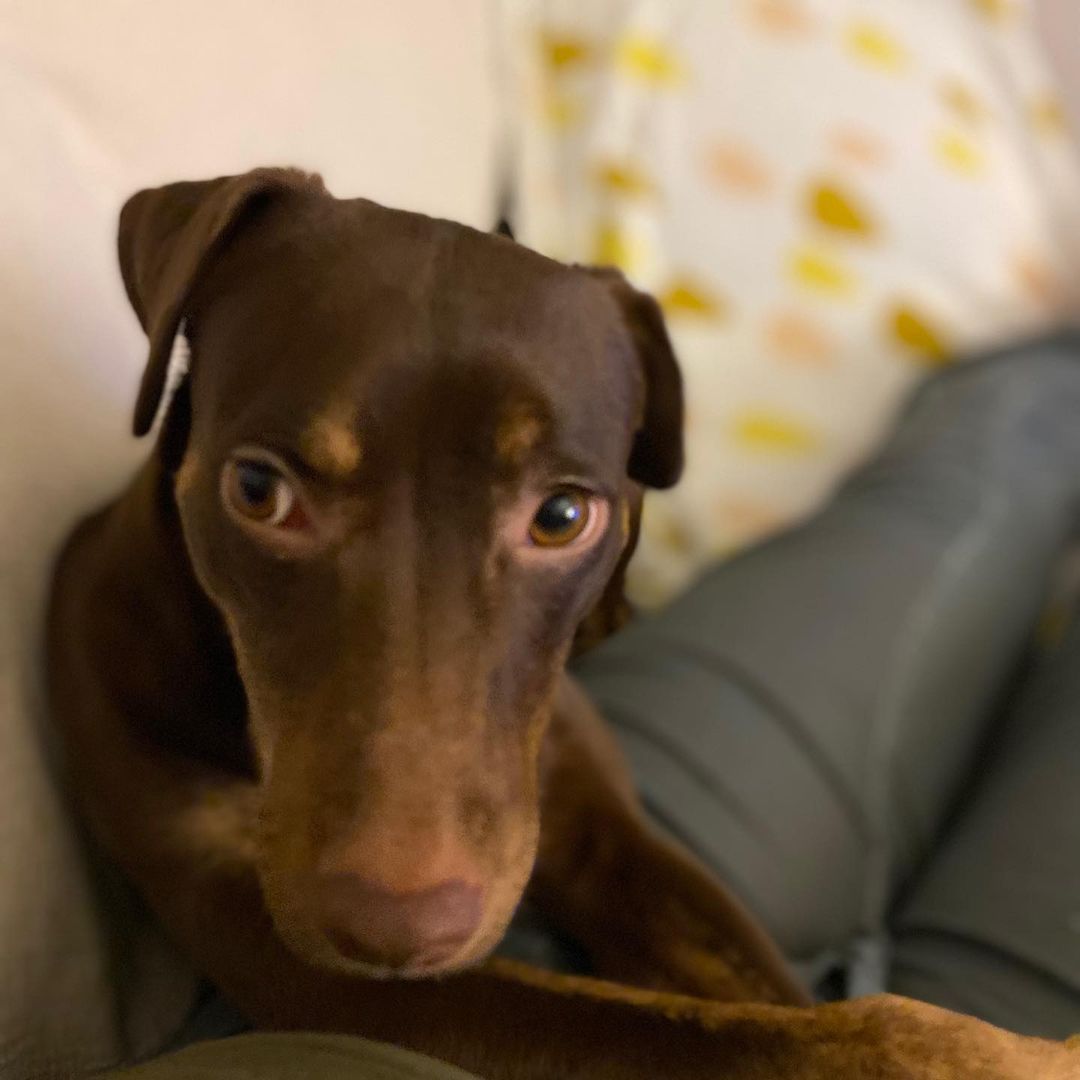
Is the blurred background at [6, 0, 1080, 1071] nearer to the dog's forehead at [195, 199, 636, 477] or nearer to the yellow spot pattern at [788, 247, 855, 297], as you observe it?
the yellow spot pattern at [788, 247, 855, 297]

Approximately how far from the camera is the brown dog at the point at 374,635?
82 cm

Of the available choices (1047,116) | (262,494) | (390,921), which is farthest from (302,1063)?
(1047,116)

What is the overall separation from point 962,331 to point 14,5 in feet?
6.21

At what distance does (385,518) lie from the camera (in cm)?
86

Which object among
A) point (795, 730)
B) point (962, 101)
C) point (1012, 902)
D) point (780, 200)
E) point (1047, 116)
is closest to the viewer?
point (1012, 902)

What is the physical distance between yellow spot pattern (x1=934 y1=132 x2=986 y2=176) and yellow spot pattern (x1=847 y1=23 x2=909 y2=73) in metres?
0.19

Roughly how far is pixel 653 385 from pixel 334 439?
0.41 m

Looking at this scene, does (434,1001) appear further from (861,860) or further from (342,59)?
(342,59)

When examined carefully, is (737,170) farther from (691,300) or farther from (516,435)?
(516,435)

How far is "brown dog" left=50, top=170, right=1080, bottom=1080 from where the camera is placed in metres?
0.82

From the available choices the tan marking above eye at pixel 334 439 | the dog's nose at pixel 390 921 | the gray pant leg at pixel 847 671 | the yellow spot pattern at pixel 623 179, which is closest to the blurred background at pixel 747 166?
the yellow spot pattern at pixel 623 179

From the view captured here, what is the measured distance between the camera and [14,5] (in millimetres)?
1169

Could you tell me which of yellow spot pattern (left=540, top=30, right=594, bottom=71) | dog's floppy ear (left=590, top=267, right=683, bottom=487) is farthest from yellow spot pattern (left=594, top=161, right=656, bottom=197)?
dog's floppy ear (left=590, top=267, right=683, bottom=487)

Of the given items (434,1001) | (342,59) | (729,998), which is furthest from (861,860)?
(342,59)
